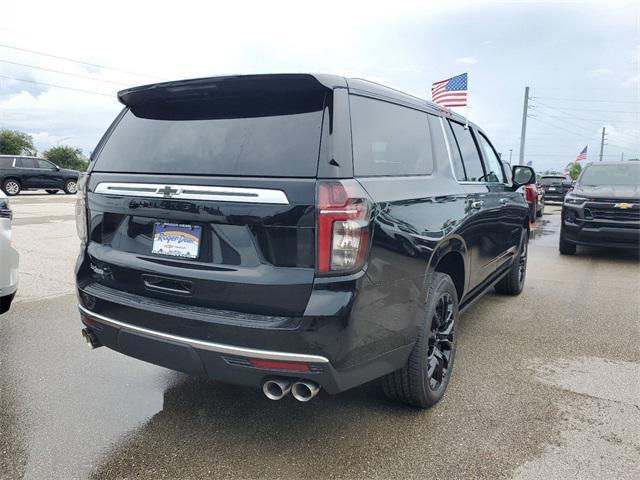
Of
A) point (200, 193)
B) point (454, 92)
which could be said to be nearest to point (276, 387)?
point (200, 193)

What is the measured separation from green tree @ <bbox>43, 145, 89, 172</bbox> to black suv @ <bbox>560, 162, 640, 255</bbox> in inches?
2564

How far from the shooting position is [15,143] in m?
61.6

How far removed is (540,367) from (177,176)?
9.42 ft

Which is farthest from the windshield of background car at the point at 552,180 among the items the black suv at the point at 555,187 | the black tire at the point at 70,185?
the black tire at the point at 70,185

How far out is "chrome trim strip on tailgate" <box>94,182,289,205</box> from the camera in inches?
82.1

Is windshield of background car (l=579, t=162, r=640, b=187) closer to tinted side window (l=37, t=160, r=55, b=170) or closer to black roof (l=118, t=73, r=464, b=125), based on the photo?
black roof (l=118, t=73, r=464, b=125)

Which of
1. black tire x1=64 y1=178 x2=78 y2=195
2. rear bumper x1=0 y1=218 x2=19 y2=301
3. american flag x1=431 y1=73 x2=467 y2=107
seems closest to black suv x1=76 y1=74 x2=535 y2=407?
rear bumper x1=0 y1=218 x2=19 y2=301

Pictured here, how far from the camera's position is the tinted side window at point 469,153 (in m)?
3.73

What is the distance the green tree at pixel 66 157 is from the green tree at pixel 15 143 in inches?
76.2

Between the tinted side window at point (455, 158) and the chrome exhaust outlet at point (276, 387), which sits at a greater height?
the tinted side window at point (455, 158)

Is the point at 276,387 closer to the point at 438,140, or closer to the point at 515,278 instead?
the point at 438,140

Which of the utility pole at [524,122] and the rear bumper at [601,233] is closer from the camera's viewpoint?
the rear bumper at [601,233]

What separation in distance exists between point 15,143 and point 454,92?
6483cm

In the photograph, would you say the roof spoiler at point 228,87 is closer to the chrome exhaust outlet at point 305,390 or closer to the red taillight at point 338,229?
the red taillight at point 338,229
